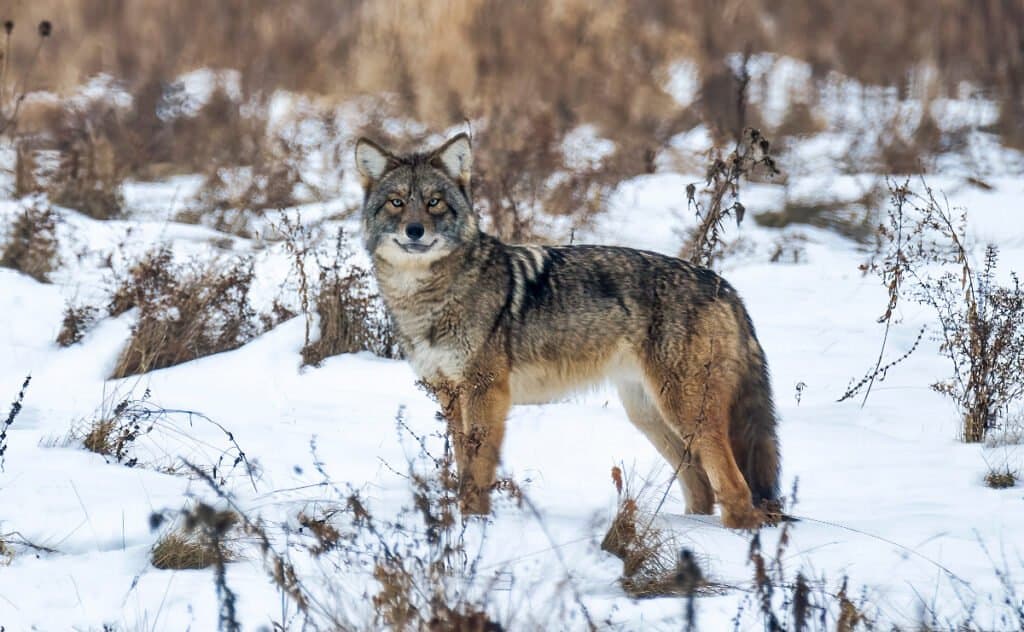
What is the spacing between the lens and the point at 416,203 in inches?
208

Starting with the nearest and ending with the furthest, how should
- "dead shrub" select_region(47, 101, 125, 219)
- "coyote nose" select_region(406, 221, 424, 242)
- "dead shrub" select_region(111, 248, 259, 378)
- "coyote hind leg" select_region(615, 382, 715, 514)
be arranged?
"coyote nose" select_region(406, 221, 424, 242), "coyote hind leg" select_region(615, 382, 715, 514), "dead shrub" select_region(111, 248, 259, 378), "dead shrub" select_region(47, 101, 125, 219)

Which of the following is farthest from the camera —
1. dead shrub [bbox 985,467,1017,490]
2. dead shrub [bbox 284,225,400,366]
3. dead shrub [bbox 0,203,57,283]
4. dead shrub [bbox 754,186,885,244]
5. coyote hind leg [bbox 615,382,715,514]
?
dead shrub [bbox 754,186,885,244]

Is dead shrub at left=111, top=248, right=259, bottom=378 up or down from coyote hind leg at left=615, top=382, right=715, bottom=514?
up

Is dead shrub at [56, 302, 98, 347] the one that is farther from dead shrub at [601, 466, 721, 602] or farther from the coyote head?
dead shrub at [601, 466, 721, 602]

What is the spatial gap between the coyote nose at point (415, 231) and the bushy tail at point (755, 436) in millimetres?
1573

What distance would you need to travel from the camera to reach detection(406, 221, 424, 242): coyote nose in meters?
5.16

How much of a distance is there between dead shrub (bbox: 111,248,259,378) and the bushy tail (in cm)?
363

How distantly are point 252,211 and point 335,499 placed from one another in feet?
20.9

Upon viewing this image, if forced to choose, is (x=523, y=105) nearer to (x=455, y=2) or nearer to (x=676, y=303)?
(x=455, y=2)

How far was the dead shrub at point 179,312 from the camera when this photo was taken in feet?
22.9

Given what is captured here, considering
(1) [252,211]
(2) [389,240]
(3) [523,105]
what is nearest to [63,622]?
(2) [389,240]

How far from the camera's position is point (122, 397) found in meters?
5.89

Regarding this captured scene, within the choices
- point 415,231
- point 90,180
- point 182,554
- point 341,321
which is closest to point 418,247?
point 415,231

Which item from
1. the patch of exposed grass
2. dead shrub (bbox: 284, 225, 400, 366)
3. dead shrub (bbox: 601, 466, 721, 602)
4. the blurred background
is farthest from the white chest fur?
the blurred background
